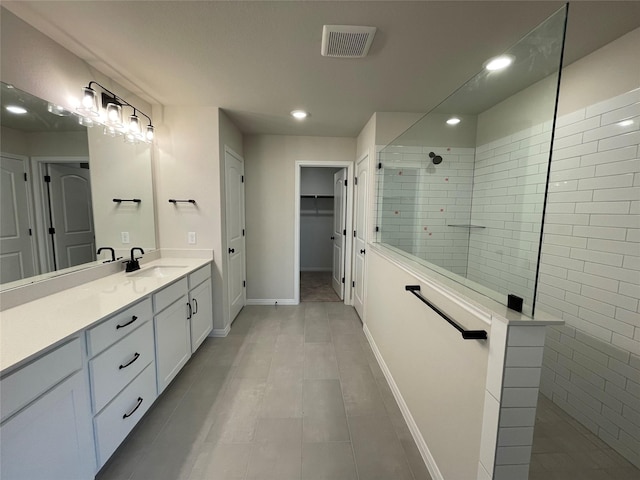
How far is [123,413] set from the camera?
1.38 m

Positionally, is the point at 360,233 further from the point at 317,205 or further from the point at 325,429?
the point at 317,205

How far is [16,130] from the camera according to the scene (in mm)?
1358

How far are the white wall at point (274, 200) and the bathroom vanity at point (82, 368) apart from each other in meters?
1.71

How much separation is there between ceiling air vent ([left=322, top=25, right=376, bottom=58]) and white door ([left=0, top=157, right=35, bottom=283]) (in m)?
1.83

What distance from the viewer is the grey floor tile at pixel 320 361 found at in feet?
7.09

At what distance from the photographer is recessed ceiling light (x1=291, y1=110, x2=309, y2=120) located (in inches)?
103

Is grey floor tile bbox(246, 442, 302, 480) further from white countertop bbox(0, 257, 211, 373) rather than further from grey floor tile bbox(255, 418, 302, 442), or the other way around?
white countertop bbox(0, 257, 211, 373)

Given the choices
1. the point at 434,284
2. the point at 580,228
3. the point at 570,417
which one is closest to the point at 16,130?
the point at 434,284

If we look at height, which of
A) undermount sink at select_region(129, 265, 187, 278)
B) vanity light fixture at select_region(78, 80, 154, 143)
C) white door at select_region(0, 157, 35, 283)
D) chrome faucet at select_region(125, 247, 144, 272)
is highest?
vanity light fixture at select_region(78, 80, 154, 143)

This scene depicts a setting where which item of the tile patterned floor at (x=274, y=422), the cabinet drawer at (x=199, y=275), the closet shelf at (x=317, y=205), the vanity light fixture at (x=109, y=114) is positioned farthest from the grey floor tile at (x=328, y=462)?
the closet shelf at (x=317, y=205)

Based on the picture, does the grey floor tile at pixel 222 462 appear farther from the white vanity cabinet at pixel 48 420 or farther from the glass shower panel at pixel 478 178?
the glass shower panel at pixel 478 178

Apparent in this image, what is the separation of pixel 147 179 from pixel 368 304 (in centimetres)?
257

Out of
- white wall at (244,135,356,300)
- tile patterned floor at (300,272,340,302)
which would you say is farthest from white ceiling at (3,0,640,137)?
tile patterned floor at (300,272,340,302)

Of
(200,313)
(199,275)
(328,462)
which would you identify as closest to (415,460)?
(328,462)
